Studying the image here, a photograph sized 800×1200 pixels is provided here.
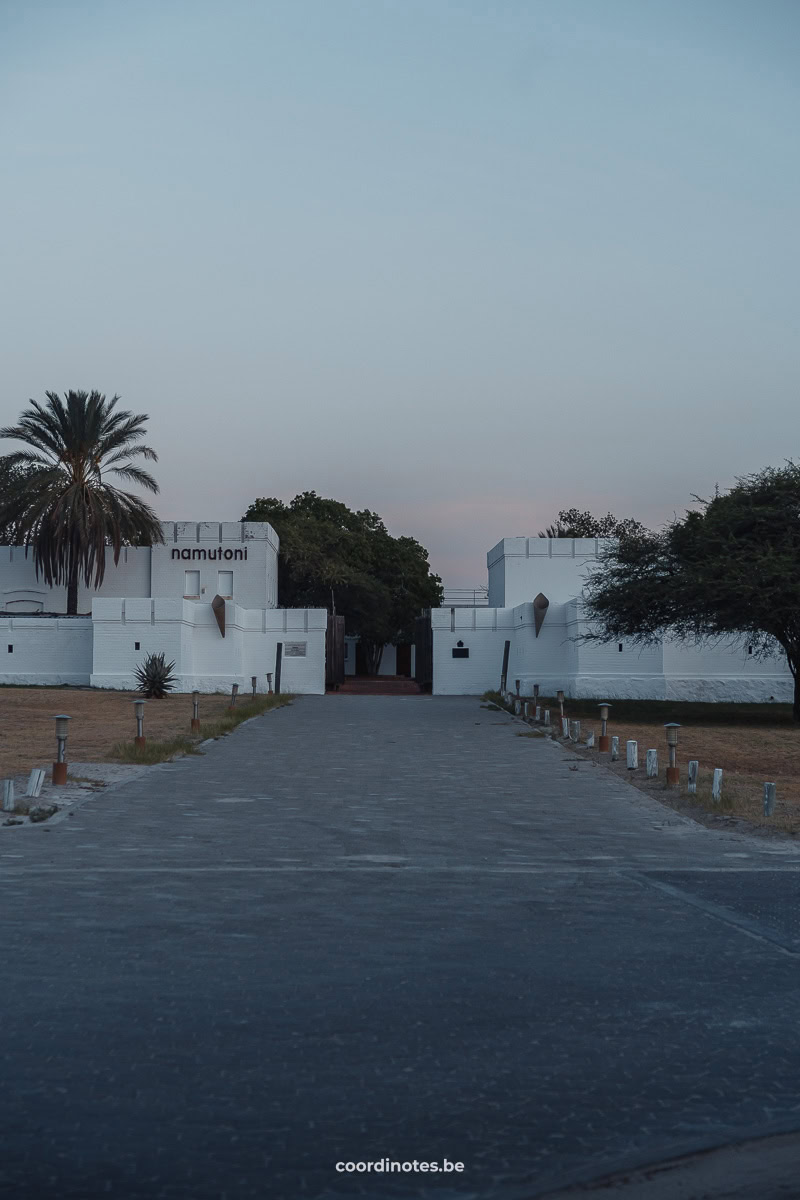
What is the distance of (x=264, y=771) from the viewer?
20750mm

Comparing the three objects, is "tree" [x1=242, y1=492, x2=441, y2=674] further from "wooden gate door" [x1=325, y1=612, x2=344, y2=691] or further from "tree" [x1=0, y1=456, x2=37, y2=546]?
"tree" [x1=0, y1=456, x2=37, y2=546]

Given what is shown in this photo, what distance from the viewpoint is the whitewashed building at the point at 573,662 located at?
45344mm

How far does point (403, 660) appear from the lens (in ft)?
277

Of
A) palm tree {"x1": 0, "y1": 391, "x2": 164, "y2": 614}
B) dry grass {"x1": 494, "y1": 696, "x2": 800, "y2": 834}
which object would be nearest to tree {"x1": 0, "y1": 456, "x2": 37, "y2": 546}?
palm tree {"x1": 0, "y1": 391, "x2": 164, "y2": 614}

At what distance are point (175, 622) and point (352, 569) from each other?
86.1 feet

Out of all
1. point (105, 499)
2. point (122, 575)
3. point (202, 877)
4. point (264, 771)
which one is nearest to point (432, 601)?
point (122, 575)

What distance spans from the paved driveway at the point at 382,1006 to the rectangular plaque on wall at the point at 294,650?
38137 millimetres

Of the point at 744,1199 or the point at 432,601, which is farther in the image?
the point at 432,601

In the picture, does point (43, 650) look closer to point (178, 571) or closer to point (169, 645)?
point (169, 645)

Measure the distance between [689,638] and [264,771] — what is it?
2718 cm

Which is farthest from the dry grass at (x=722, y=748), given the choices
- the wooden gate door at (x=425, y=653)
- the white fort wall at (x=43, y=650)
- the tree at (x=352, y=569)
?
the tree at (x=352, y=569)

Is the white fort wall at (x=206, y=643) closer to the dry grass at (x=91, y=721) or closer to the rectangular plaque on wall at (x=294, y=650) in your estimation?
the rectangular plaque on wall at (x=294, y=650)

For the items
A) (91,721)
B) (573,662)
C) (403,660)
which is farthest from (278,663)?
(403,660)

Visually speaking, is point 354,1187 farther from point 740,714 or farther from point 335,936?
point 740,714
